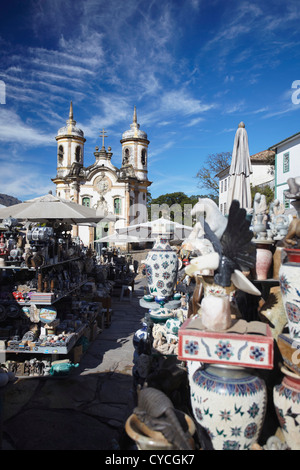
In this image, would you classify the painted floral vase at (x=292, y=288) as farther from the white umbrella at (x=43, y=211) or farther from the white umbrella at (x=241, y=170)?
the white umbrella at (x=43, y=211)

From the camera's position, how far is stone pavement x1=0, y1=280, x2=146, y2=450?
3385mm

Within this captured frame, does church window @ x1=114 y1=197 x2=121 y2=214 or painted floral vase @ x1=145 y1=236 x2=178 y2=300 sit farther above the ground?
church window @ x1=114 y1=197 x2=121 y2=214

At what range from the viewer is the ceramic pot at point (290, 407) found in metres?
2.12

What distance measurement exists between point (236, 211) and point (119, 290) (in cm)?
989

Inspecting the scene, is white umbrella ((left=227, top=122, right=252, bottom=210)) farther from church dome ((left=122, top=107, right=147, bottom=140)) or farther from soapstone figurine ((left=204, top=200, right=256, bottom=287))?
church dome ((left=122, top=107, right=147, bottom=140))

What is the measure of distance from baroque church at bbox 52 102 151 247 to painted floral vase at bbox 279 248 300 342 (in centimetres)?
2326

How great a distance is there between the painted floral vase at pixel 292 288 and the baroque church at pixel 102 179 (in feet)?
76.3

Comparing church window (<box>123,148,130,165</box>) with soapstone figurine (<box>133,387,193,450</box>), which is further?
church window (<box>123,148,130,165</box>)

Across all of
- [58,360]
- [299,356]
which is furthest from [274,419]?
[58,360]

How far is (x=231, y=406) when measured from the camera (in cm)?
204

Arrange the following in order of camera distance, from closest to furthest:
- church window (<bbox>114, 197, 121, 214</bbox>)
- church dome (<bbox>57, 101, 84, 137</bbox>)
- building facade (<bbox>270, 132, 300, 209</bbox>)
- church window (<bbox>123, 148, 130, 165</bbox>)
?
1. building facade (<bbox>270, 132, 300, 209</bbox>)
2. church window (<bbox>114, 197, 121, 214</bbox>)
3. church dome (<bbox>57, 101, 84, 137</bbox>)
4. church window (<bbox>123, 148, 130, 165</bbox>)

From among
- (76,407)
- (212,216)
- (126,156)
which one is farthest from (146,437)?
(126,156)

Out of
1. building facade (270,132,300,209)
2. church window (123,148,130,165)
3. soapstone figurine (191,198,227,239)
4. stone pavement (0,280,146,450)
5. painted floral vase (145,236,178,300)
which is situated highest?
church window (123,148,130,165)

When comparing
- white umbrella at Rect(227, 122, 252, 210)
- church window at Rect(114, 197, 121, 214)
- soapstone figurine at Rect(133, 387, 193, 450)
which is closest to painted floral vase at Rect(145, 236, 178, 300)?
white umbrella at Rect(227, 122, 252, 210)
